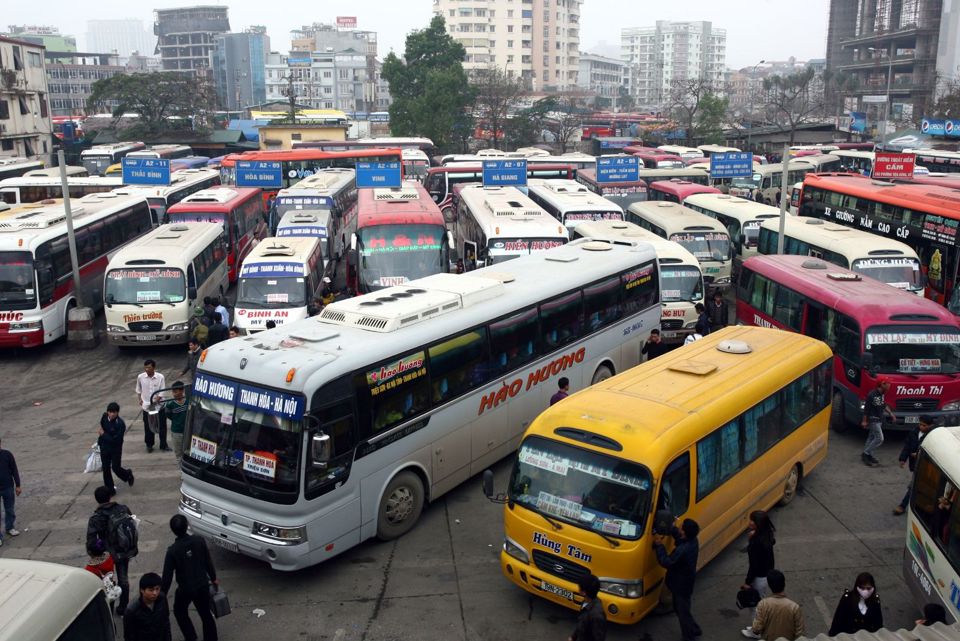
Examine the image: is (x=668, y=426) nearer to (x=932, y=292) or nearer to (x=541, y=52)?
(x=932, y=292)

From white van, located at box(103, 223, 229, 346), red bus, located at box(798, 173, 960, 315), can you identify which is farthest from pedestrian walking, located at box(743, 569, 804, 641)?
white van, located at box(103, 223, 229, 346)

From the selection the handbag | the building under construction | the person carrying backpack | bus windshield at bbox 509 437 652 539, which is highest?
the building under construction

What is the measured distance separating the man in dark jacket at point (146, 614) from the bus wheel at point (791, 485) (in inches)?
312

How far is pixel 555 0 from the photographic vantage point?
4845 inches

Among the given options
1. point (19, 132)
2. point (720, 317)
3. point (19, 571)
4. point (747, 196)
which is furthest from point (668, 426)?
point (19, 132)

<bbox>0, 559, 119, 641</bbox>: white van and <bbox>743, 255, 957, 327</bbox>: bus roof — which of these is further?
<bbox>743, 255, 957, 327</bbox>: bus roof

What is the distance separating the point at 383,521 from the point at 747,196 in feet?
115

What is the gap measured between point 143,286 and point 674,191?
829 inches

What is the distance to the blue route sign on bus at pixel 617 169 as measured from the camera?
33.7 metres

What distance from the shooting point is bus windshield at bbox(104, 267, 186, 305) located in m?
18.7

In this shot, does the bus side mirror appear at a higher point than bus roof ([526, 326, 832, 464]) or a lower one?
lower

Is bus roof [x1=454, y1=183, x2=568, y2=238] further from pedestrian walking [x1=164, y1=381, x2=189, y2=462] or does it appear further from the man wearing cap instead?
→ pedestrian walking [x1=164, y1=381, x2=189, y2=462]

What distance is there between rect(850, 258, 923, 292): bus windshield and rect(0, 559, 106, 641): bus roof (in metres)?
17.3

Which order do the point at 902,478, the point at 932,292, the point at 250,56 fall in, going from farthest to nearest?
the point at 250,56 < the point at 932,292 < the point at 902,478
